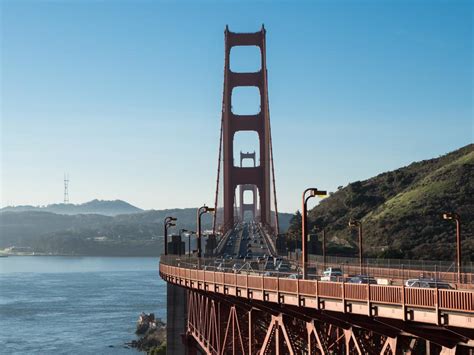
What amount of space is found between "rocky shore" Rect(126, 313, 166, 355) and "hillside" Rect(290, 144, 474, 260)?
1977 centimetres

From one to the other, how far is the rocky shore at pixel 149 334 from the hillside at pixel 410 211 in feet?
64.9

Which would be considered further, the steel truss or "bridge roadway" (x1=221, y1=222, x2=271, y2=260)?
"bridge roadway" (x1=221, y1=222, x2=271, y2=260)

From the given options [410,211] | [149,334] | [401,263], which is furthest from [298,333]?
[410,211]

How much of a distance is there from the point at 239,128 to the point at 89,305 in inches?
1363

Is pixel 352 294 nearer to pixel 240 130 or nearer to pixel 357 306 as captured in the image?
pixel 357 306

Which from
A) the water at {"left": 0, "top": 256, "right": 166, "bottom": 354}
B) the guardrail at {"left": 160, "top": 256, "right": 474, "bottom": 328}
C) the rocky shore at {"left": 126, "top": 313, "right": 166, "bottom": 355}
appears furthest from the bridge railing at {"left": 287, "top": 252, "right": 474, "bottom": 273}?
the water at {"left": 0, "top": 256, "right": 166, "bottom": 354}

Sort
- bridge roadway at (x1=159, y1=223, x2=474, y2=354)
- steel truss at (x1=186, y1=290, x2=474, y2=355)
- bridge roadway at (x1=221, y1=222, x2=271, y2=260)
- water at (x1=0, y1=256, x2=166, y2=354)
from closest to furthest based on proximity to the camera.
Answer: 1. bridge roadway at (x1=159, y1=223, x2=474, y2=354)
2. steel truss at (x1=186, y1=290, x2=474, y2=355)
3. bridge roadway at (x1=221, y1=222, x2=271, y2=260)
4. water at (x1=0, y1=256, x2=166, y2=354)

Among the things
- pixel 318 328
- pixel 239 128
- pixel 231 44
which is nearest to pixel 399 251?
pixel 239 128

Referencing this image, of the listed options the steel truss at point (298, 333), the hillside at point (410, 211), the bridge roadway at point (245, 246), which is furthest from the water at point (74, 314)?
the steel truss at point (298, 333)

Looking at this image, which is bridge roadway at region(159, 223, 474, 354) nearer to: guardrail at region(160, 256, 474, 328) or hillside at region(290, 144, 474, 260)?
guardrail at region(160, 256, 474, 328)

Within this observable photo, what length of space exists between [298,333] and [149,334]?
6951 centimetres

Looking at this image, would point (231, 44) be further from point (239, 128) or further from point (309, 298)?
point (309, 298)

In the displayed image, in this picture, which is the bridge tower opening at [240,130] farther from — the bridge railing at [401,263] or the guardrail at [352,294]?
the guardrail at [352,294]

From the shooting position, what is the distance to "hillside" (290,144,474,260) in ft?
311
